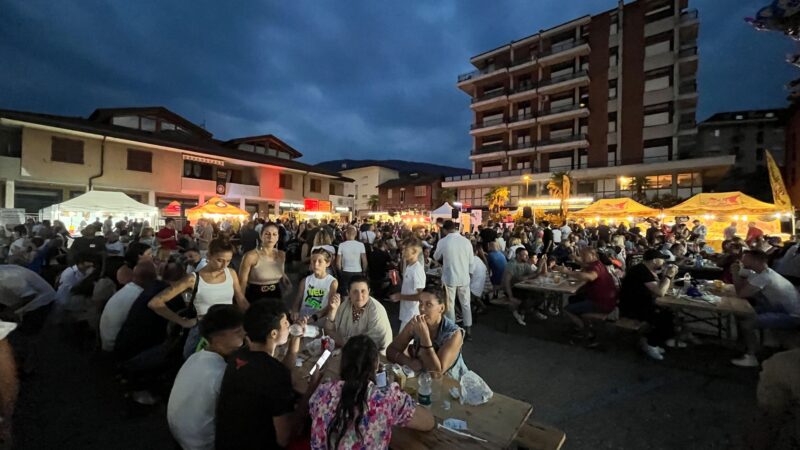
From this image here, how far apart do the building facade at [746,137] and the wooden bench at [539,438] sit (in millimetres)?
67146

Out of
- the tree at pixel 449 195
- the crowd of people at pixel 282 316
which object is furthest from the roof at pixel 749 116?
the crowd of people at pixel 282 316

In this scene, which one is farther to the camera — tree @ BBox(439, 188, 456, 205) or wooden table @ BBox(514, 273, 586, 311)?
tree @ BBox(439, 188, 456, 205)

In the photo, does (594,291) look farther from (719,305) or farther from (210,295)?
(210,295)

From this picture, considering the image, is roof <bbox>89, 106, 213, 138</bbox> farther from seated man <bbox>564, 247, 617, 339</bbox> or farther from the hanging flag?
the hanging flag

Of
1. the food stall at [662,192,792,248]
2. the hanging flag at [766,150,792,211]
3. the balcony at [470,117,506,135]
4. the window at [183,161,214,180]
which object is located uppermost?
the balcony at [470,117,506,135]

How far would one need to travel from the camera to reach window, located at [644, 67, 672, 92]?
30.9m

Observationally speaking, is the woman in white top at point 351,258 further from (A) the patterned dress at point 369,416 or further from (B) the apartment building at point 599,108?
(B) the apartment building at point 599,108

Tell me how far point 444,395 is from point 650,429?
8.36 feet

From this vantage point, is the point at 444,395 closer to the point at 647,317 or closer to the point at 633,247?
the point at 647,317

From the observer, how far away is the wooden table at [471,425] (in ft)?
6.22

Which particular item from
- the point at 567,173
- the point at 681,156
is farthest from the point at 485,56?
the point at 681,156

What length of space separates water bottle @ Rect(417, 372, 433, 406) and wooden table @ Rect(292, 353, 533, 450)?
60 millimetres

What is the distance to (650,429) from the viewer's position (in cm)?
332

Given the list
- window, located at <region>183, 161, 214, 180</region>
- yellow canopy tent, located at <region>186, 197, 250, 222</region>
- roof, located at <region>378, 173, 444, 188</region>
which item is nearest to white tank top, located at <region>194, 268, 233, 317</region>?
yellow canopy tent, located at <region>186, 197, 250, 222</region>
